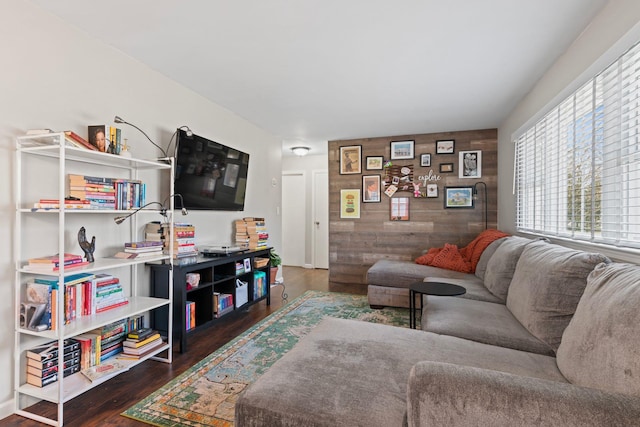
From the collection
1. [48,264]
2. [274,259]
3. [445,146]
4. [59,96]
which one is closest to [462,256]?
[445,146]

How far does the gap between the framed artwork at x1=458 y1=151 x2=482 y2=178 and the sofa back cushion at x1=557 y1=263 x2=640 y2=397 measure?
337 centimetres

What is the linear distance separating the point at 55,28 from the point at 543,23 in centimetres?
306

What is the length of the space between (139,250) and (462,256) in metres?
3.48

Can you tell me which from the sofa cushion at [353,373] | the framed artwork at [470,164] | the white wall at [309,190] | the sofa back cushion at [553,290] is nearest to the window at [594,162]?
the sofa back cushion at [553,290]

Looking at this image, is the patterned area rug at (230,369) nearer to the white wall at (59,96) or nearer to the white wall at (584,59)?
the white wall at (59,96)

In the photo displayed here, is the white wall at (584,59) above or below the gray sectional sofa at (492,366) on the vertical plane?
above

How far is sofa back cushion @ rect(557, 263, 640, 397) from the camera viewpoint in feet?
3.07

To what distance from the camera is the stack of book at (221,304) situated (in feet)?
9.77

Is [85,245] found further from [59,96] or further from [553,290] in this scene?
[553,290]

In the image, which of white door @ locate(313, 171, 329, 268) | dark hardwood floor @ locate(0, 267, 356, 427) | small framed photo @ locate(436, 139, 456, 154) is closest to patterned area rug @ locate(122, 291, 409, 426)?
Answer: dark hardwood floor @ locate(0, 267, 356, 427)

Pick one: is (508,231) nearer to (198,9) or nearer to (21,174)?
(198,9)

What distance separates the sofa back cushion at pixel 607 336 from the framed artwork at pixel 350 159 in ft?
A: 12.5

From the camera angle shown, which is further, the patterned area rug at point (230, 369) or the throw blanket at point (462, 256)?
the throw blanket at point (462, 256)

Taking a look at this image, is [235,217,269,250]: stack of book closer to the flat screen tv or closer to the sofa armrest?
the flat screen tv
